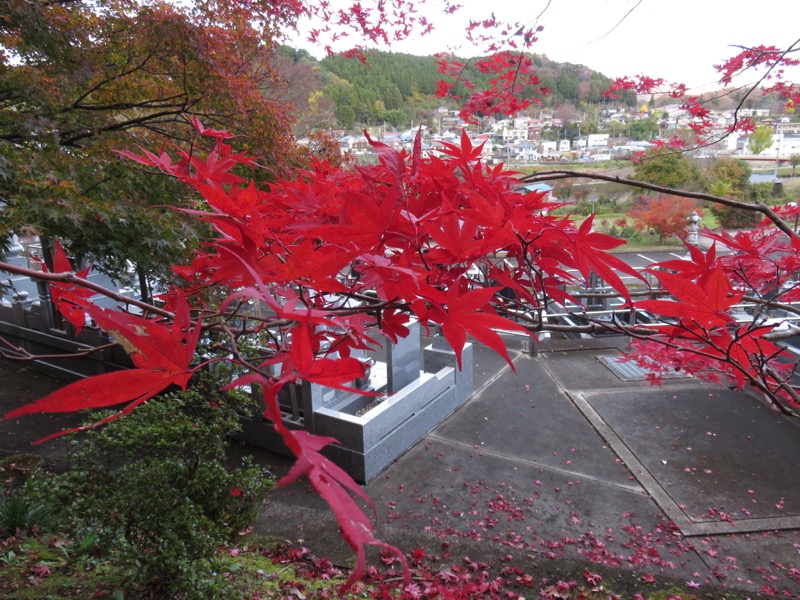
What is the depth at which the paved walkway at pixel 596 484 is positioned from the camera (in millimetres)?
3797

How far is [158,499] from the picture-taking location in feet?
8.48

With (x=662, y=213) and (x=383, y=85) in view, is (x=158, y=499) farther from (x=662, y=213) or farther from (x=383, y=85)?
(x=662, y=213)

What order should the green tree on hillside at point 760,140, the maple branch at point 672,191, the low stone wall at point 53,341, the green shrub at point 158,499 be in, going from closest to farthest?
the maple branch at point 672,191, the green shrub at point 158,499, the low stone wall at point 53,341, the green tree on hillside at point 760,140

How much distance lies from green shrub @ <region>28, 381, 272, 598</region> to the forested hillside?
15.7 feet

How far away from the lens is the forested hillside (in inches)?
277

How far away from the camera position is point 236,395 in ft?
11.3

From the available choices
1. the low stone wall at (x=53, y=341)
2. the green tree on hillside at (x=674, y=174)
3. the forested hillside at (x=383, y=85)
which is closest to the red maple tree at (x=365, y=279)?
the forested hillside at (x=383, y=85)

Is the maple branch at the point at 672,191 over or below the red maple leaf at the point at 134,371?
over

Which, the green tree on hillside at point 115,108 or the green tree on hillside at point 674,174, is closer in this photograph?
the green tree on hillside at point 115,108

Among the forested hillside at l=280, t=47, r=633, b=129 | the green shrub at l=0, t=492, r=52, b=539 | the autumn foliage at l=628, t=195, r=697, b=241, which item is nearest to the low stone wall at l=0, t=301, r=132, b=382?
the green shrub at l=0, t=492, r=52, b=539

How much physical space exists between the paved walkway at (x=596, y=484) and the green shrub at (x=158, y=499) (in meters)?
1.11

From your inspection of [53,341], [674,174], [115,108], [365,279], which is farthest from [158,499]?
[674,174]

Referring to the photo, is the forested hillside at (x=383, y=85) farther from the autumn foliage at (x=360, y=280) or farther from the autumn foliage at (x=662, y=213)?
the autumn foliage at (x=360, y=280)

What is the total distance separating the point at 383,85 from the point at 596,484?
6869mm
